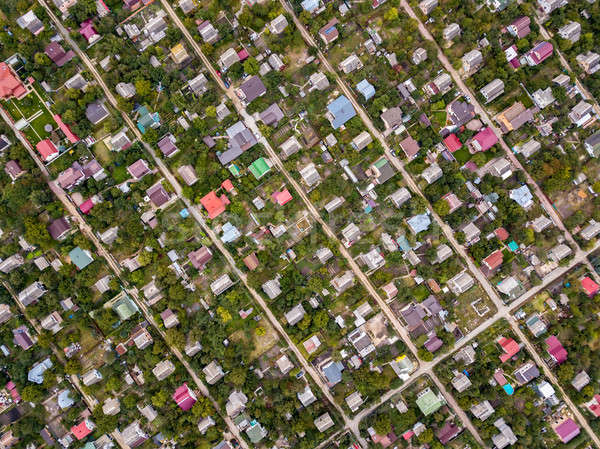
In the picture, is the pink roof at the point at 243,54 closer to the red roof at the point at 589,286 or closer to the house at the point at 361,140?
the house at the point at 361,140

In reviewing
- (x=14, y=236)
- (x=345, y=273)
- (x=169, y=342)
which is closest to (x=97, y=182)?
(x=14, y=236)

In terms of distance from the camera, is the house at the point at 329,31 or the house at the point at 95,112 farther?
the house at the point at 329,31

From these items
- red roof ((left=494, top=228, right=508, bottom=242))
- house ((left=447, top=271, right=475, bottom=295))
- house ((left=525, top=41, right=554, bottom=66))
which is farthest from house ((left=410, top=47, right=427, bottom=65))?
house ((left=447, top=271, right=475, bottom=295))

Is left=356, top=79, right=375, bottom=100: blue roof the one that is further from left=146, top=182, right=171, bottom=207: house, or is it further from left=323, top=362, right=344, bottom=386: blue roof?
left=323, top=362, right=344, bottom=386: blue roof

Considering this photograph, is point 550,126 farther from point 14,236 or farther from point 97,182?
point 14,236

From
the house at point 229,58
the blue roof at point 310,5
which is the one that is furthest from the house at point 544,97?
the house at point 229,58

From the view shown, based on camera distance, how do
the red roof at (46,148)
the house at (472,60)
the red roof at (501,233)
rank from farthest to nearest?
1. the red roof at (501,233)
2. the house at (472,60)
3. the red roof at (46,148)

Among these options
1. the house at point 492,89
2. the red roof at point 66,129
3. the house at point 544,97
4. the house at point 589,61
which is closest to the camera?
the red roof at point 66,129
